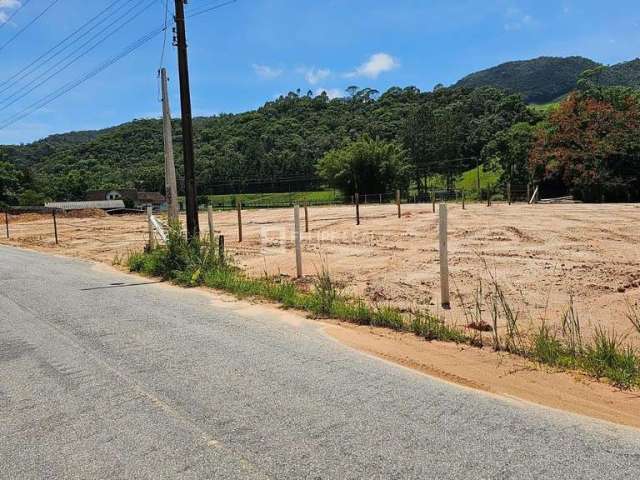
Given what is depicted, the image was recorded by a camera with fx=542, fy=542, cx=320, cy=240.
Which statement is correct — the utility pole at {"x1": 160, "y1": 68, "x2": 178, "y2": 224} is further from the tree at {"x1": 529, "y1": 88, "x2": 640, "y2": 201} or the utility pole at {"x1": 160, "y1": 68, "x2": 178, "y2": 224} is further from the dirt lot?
the tree at {"x1": 529, "y1": 88, "x2": 640, "y2": 201}

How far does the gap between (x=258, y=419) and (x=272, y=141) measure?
117 metres

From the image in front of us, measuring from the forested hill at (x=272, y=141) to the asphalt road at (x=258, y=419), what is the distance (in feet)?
289

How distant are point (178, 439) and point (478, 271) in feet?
27.2

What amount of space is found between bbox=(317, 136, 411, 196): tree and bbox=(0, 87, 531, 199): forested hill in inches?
835

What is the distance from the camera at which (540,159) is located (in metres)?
49.0

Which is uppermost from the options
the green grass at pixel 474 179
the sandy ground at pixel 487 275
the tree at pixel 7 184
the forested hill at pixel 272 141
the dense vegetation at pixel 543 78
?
the dense vegetation at pixel 543 78

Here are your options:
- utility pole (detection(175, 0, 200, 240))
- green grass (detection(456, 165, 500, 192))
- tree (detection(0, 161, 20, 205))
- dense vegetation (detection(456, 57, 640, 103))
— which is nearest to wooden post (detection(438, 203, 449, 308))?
utility pole (detection(175, 0, 200, 240))

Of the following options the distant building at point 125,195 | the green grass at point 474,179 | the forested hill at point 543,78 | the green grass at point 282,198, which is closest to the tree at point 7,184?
the distant building at point 125,195

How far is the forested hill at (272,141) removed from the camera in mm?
92312

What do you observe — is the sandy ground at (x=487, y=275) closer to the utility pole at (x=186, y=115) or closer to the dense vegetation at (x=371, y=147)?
the utility pole at (x=186, y=115)

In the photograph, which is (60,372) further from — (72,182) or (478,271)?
(72,182)

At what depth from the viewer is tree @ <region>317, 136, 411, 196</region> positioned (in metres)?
70.4

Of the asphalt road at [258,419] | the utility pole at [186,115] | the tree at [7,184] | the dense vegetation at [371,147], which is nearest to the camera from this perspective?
the asphalt road at [258,419]

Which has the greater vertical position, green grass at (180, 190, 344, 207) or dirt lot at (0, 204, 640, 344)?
green grass at (180, 190, 344, 207)
